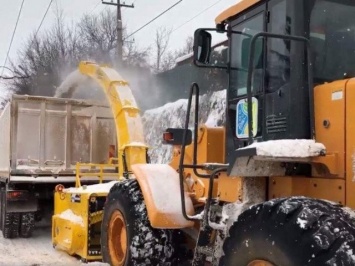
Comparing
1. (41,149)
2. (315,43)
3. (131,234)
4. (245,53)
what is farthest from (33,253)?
(315,43)

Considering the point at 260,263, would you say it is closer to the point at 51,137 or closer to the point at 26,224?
the point at 26,224

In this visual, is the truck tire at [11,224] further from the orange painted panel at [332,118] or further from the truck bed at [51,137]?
the orange painted panel at [332,118]

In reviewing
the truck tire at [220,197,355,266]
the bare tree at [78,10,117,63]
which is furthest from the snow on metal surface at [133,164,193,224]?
the bare tree at [78,10,117,63]

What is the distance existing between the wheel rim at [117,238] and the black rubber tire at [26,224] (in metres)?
4.32

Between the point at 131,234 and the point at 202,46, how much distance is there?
86.6 inches

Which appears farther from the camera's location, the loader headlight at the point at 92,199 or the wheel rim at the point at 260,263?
the loader headlight at the point at 92,199

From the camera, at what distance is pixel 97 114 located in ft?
36.1

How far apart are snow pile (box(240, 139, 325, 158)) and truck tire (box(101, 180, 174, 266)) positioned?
2210 millimetres

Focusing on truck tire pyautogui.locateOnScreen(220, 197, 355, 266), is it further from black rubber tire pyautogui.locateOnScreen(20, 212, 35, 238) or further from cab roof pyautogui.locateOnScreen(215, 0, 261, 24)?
black rubber tire pyautogui.locateOnScreen(20, 212, 35, 238)

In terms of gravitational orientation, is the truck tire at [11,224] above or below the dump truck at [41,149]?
below

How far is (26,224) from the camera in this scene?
32.7 feet

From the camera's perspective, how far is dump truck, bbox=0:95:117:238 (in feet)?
32.7

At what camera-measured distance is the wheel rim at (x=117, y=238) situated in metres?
5.95

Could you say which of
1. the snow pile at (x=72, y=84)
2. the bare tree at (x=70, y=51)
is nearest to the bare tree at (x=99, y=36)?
the bare tree at (x=70, y=51)
